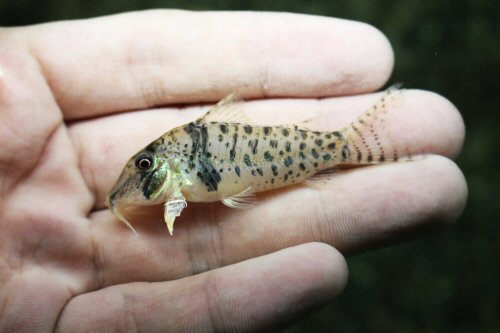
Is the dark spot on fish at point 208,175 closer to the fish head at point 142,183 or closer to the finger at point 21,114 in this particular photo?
the fish head at point 142,183

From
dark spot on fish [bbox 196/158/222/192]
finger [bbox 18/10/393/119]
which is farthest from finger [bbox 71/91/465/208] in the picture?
dark spot on fish [bbox 196/158/222/192]

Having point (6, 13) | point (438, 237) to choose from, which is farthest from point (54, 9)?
point (438, 237)

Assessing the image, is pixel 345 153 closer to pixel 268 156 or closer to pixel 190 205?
pixel 268 156

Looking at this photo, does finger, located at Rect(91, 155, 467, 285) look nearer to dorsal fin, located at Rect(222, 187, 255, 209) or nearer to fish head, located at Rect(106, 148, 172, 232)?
dorsal fin, located at Rect(222, 187, 255, 209)

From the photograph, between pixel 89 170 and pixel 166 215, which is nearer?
pixel 166 215

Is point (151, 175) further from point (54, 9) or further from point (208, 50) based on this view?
point (54, 9)
